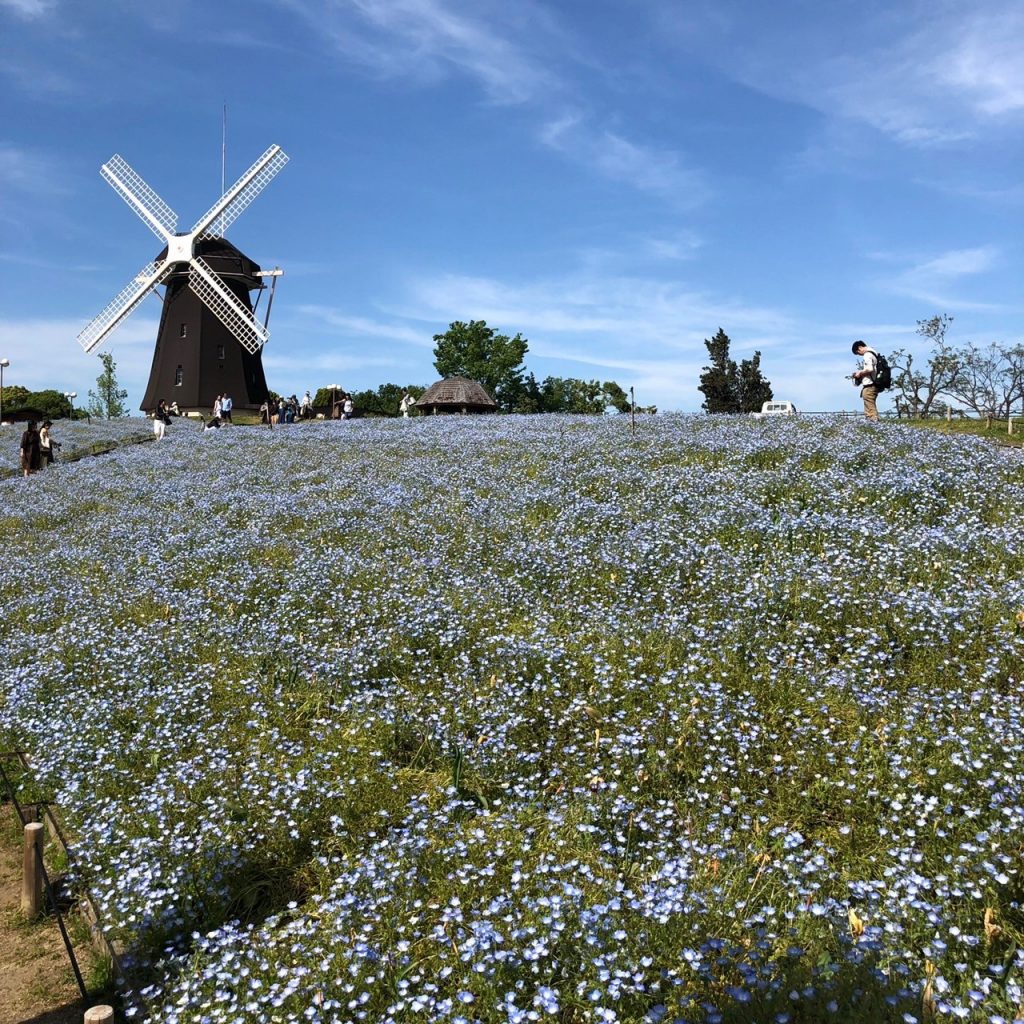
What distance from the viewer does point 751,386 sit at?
67.6 metres

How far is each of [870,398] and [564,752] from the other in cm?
1540

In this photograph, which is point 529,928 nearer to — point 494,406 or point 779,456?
point 779,456

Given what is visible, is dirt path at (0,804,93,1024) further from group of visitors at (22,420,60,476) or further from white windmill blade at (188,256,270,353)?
white windmill blade at (188,256,270,353)

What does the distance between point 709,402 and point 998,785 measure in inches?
2617

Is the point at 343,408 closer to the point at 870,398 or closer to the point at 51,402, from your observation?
the point at 870,398

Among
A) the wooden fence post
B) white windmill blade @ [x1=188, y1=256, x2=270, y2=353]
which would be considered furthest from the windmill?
the wooden fence post

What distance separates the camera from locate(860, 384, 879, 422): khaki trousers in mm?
18297

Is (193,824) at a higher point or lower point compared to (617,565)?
lower

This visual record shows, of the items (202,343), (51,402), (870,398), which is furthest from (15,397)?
(870,398)

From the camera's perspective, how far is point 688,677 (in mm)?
6453

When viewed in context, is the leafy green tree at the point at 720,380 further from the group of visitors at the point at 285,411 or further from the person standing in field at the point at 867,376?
the person standing in field at the point at 867,376

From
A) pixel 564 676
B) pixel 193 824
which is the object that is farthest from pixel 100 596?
pixel 564 676

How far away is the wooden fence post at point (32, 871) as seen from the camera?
5383 mm

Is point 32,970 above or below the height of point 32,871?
below
